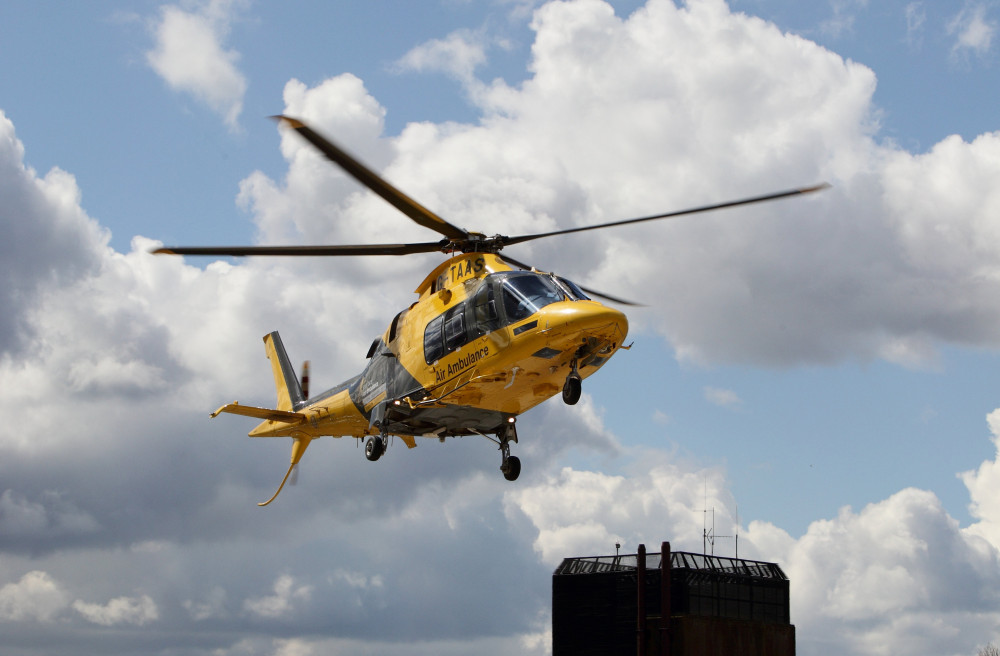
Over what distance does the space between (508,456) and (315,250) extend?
28.8 feet

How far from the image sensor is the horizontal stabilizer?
3478 cm

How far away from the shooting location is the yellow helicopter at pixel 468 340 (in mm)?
26562

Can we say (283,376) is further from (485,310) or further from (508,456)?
(485,310)

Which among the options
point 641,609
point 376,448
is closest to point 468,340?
point 376,448

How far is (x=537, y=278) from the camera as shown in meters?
28.2

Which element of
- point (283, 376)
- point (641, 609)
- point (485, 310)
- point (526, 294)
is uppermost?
point (283, 376)

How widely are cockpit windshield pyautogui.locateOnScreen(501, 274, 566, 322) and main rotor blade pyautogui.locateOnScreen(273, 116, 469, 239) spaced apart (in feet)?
12.0

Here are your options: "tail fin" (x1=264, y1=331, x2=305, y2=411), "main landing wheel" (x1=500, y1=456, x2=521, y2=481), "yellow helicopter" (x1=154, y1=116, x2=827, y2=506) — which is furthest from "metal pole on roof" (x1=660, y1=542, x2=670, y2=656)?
"main landing wheel" (x1=500, y1=456, x2=521, y2=481)

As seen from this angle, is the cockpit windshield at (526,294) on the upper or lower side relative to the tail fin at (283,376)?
lower

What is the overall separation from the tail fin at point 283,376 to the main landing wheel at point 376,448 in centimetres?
859

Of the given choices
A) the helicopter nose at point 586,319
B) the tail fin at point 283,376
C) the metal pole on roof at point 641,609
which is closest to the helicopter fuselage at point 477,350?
the helicopter nose at point 586,319

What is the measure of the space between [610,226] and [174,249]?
1250cm

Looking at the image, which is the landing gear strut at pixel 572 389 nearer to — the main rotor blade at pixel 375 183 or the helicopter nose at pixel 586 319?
the helicopter nose at pixel 586 319

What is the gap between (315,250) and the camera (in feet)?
102
